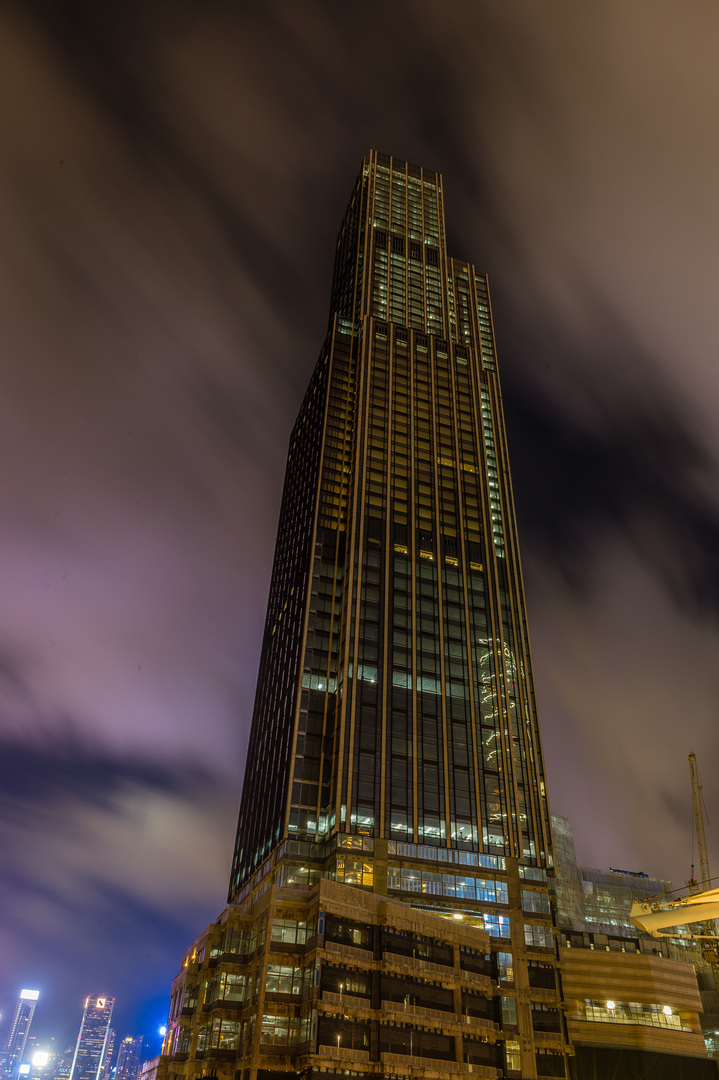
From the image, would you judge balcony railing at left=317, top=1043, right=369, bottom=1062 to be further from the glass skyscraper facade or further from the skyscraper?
the glass skyscraper facade

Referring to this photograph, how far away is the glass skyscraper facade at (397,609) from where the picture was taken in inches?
4304

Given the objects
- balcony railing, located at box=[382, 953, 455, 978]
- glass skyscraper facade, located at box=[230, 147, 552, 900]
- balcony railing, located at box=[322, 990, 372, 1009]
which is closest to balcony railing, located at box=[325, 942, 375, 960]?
balcony railing, located at box=[382, 953, 455, 978]

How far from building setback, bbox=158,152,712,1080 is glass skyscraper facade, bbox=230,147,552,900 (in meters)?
0.41

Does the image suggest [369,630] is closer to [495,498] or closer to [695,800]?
[495,498]

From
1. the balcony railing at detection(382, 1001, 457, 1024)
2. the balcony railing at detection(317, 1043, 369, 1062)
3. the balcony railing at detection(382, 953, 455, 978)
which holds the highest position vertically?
the balcony railing at detection(382, 953, 455, 978)

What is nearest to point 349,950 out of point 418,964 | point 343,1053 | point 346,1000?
point 346,1000

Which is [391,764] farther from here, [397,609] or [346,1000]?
[346,1000]

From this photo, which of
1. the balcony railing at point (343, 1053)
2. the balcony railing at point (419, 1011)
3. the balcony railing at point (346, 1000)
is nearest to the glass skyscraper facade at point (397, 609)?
the balcony railing at point (419, 1011)

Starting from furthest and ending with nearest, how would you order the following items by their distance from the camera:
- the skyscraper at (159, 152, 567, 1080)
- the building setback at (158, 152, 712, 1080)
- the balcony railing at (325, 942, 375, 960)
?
1. the skyscraper at (159, 152, 567, 1080)
2. the building setback at (158, 152, 712, 1080)
3. the balcony railing at (325, 942, 375, 960)

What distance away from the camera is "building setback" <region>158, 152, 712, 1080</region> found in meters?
86.4

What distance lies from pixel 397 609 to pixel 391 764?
91.6ft

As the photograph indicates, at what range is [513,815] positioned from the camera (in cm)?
11225

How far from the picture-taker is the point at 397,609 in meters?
128

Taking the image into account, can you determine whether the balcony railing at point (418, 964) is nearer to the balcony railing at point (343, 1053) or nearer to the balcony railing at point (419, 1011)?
the balcony railing at point (419, 1011)
